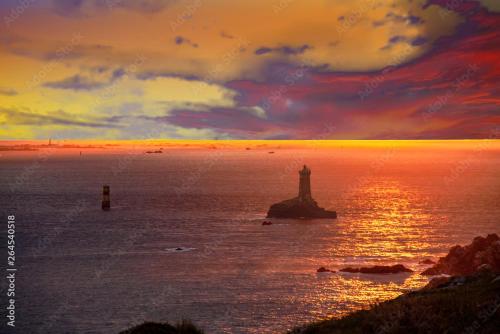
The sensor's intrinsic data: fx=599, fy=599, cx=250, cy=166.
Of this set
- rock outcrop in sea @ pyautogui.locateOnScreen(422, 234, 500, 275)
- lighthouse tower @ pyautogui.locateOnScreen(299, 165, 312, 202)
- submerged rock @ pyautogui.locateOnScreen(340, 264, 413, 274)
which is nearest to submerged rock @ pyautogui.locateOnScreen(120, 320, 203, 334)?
rock outcrop in sea @ pyautogui.locateOnScreen(422, 234, 500, 275)

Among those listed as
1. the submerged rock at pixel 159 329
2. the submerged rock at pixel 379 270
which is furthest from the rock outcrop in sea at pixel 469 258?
the submerged rock at pixel 159 329

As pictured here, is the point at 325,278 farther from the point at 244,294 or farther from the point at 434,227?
the point at 434,227

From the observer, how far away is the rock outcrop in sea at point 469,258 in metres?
63.2

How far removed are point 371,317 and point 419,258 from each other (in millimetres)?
61774

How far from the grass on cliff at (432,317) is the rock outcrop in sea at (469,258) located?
39.0 metres

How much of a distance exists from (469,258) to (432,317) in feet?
163

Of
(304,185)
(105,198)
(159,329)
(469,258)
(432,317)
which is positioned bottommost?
(469,258)

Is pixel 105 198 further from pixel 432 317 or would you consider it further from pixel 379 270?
pixel 432 317

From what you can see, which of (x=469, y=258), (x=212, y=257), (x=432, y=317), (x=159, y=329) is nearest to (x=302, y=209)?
(x=212, y=257)

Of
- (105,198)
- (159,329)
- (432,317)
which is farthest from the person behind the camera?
(105,198)

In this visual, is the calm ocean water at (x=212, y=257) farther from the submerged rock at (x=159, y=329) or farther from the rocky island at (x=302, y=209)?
the submerged rock at (x=159, y=329)

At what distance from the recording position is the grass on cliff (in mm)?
22625

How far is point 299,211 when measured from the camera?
12681 centimetres

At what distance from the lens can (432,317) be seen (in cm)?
2322
